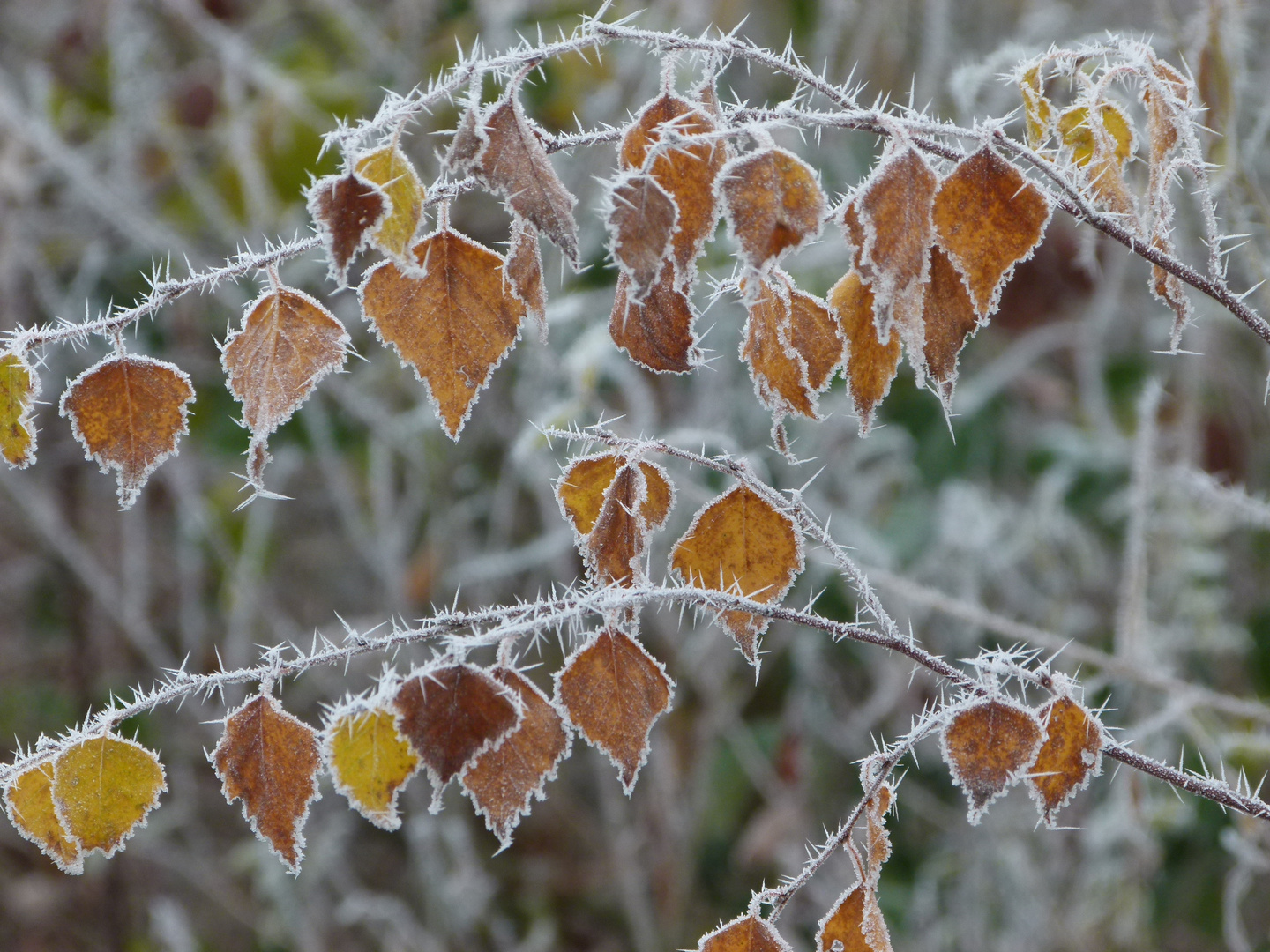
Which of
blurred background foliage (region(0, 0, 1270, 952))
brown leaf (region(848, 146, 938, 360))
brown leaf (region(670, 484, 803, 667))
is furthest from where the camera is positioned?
blurred background foliage (region(0, 0, 1270, 952))

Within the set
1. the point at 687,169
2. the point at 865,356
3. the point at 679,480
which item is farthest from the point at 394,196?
the point at 679,480

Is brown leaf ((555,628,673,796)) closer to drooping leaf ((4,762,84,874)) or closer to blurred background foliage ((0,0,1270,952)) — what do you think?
drooping leaf ((4,762,84,874))

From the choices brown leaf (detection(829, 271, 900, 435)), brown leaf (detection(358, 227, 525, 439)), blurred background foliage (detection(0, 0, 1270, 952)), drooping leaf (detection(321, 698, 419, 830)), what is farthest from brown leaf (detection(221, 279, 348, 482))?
blurred background foliage (detection(0, 0, 1270, 952))

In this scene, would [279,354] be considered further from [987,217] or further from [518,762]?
[987,217]

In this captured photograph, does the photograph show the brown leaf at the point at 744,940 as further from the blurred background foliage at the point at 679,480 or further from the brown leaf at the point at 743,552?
the blurred background foliage at the point at 679,480

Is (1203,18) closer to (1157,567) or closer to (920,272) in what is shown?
(920,272)

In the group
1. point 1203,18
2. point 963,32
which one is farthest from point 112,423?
point 963,32
